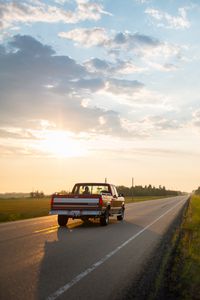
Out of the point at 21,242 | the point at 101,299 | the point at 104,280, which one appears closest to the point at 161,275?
the point at 104,280

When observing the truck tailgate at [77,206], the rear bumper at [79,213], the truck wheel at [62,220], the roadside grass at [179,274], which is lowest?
the roadside grass at [179,274]

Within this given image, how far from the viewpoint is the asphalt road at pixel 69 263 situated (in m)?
7.11

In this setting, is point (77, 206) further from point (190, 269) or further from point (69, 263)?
point (190, 269)

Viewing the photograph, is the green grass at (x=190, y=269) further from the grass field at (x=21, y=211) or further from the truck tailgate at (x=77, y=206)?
the grass field at (x=21, y=211)

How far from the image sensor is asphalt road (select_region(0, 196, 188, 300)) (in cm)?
711

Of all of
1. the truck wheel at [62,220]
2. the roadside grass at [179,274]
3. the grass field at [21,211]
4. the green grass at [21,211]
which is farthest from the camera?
the grass field at [21,211]

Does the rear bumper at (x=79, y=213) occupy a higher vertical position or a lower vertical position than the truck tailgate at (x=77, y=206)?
lower

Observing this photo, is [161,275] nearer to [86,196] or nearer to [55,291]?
[55,291]

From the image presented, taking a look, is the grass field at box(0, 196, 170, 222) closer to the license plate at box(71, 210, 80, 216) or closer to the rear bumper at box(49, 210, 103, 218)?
the rear bumper at box(49, 210, 103, 218)

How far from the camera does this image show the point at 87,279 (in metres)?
8.06

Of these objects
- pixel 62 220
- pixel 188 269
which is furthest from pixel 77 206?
pixel 188 269

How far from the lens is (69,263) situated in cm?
974

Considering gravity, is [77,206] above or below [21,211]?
below

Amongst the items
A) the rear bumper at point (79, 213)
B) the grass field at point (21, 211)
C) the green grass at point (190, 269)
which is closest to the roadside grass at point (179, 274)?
the green grass at point (190, 269)
